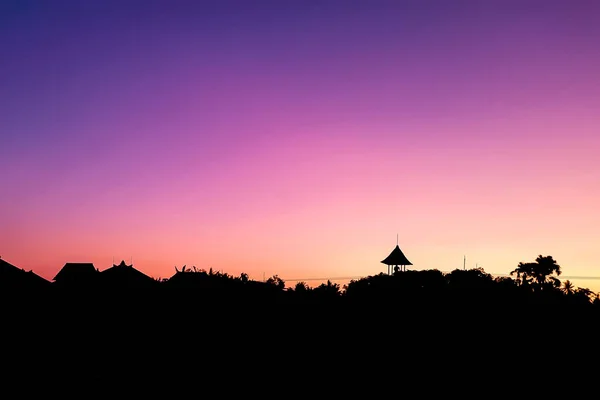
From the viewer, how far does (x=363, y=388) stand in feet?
73.7

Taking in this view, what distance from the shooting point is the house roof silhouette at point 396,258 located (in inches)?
3642

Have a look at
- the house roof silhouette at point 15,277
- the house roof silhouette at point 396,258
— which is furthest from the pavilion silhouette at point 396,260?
the house roof silhouette at point 15,277

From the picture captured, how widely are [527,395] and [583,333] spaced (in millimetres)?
3330

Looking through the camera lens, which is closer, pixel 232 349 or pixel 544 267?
pixel 232 349

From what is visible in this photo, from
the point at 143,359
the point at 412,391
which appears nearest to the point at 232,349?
the point at 143,359

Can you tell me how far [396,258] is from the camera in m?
93.2

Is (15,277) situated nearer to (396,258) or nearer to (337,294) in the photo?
(337,294)

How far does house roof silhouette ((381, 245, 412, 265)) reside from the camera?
92.5 m

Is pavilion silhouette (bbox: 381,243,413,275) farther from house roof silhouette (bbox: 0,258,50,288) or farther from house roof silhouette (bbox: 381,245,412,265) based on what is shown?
house roof silhouette (bbox: 0,258,50,288)

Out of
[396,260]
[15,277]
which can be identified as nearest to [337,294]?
[15,277]

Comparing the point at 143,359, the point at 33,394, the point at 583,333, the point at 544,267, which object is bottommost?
the point at 33,394

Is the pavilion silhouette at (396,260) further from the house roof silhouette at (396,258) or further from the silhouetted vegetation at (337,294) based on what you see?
the silhouetted vegetation at (337,294)

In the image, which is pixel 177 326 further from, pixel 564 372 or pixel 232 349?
pixel 564 372

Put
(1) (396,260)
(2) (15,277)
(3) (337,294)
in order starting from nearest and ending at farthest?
(3) (337,294) → (2) (15,277) → (1) (396,260)
